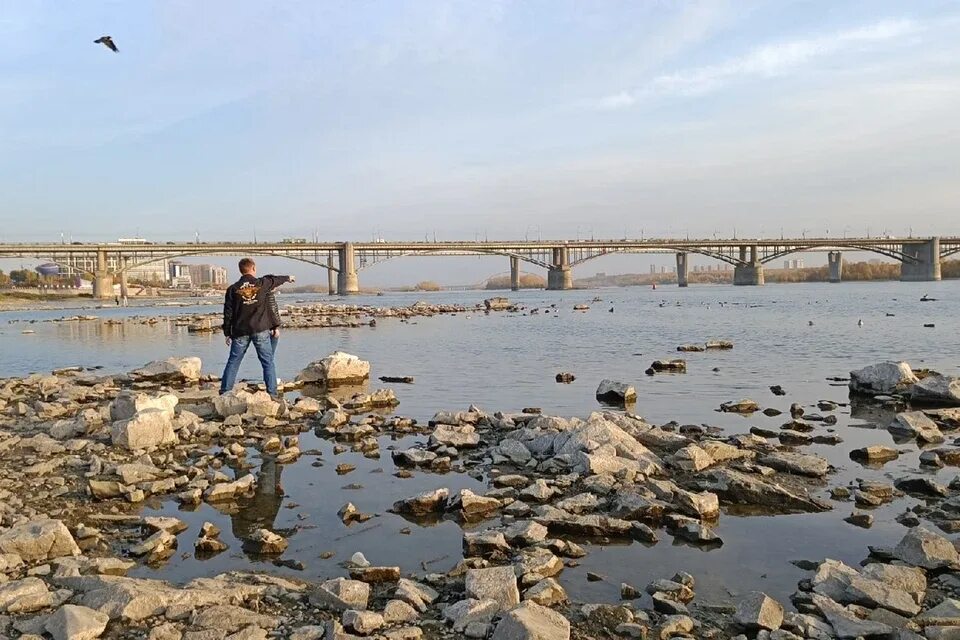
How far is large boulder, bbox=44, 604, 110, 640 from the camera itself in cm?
404

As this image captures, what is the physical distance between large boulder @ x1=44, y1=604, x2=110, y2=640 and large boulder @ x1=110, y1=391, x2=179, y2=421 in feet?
19.4

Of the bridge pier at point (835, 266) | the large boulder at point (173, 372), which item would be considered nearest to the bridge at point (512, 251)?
the bridge pier at point (835, 266)

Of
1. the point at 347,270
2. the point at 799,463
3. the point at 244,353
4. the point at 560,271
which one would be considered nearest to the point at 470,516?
the point at 799,463

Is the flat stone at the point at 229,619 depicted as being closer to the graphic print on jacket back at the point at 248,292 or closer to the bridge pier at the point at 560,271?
the graphic print on jacket back at the point at 248,292

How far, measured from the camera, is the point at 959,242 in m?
121

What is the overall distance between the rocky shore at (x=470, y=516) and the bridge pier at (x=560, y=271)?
108 m

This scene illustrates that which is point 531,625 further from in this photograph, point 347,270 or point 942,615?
point 347,270

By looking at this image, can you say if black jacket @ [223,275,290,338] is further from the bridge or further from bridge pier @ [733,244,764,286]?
bridge pier @ [733,244,764,286]

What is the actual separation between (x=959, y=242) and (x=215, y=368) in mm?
134686

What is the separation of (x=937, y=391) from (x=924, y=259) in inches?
5033

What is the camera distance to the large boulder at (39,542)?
5.49 meters

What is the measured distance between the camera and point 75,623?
4102 millimetres

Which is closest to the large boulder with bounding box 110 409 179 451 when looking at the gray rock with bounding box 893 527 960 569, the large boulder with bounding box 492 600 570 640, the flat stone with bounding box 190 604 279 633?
the flat stone with bounding box 190 604 279 633

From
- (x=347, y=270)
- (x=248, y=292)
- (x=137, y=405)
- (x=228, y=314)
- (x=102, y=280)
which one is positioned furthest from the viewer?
(x=347, y=270)
